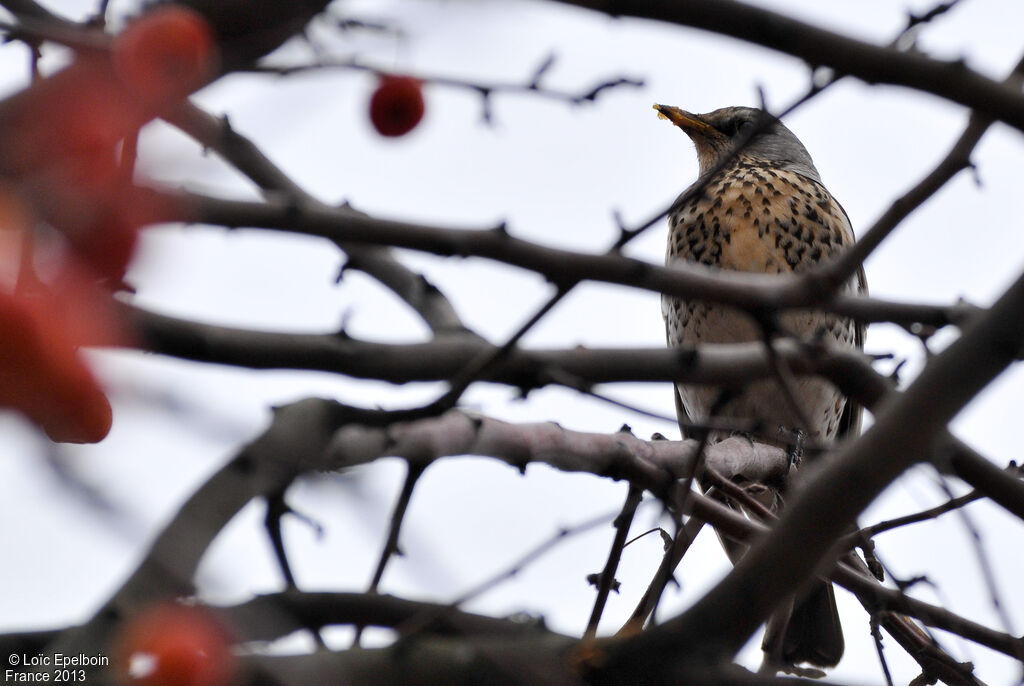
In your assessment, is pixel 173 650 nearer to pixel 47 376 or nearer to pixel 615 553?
pixel 47 376

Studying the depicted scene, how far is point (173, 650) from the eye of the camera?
1.40 meters

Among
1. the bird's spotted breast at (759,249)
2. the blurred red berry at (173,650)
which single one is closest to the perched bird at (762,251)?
the bird's spotted breast at (759,249)

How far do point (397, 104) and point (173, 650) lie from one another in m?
1.15

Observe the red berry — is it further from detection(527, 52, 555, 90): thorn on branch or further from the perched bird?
the perched bird

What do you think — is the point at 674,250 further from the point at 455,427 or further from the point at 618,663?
the point at 618,663

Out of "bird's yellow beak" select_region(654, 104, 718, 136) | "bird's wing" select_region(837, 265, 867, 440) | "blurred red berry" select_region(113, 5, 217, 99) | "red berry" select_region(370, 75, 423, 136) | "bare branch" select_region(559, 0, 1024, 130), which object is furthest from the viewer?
"bird's yellow beak" select_region(654, 104, 718, 136)

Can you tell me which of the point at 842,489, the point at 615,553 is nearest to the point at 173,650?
the point at 842,489

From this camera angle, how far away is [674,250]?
5.02 metres


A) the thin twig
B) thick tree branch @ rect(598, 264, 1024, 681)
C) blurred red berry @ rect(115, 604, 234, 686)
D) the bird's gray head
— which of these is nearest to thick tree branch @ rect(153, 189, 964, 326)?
thick tree branch @ rect(598, 264, 1024, 681)

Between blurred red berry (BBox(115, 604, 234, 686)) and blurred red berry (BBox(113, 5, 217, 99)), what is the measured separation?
71cm

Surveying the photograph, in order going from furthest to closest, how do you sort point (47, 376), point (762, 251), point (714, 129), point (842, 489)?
point (714, 129) → point (762, 251) → point (842, 489) → point (47, 376)

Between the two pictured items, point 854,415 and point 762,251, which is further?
point 854,415

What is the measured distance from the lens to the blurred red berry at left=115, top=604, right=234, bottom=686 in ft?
4.56

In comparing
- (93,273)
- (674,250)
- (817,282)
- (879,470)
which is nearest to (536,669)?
(879,470)
